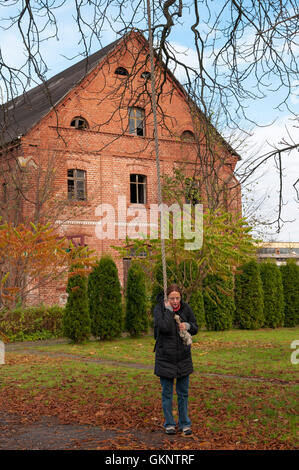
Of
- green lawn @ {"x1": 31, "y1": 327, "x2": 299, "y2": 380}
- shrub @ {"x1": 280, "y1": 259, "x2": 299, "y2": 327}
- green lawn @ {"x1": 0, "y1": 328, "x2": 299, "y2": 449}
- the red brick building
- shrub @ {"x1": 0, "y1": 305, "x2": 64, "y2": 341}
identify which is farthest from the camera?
the red brick building

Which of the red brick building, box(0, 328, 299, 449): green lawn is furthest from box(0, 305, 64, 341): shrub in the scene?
the red brick building

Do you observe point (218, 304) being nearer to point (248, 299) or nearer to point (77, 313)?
point (248, 299)

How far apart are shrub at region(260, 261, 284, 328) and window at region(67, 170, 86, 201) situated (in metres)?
8.56

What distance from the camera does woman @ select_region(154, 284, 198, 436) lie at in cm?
576

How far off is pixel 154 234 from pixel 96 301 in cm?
267

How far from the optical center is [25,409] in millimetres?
7250

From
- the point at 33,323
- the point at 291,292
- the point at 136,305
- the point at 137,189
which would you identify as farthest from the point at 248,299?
the point at 137,189

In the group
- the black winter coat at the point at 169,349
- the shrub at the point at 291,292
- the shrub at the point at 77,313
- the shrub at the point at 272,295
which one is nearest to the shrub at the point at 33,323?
the shrub at the point at 77,313

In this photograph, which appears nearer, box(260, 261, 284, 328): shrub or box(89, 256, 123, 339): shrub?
box(89, 256, 123, 339): shrub

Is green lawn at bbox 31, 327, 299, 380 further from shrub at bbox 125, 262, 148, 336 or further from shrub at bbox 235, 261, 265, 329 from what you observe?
shrub at bbox 235, 261, 265, 329

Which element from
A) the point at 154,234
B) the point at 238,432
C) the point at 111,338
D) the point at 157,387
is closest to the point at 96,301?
the point at 111,338

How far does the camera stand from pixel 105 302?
632 inches

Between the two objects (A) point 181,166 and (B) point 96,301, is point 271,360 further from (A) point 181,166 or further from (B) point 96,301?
(A) point 181,166

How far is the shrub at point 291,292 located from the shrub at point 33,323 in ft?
26.6
